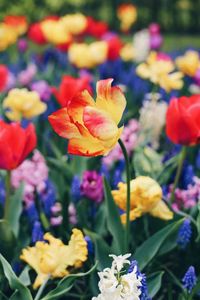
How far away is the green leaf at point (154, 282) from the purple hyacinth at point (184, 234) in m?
0.19

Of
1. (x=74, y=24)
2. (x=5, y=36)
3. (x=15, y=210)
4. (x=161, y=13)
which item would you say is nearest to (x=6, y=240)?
(x=15, y=210)

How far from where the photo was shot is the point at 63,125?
184 cm

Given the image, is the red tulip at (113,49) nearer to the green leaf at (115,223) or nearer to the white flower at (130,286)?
the green leaf at (115,223)

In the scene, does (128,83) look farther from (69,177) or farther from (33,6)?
(33,6)

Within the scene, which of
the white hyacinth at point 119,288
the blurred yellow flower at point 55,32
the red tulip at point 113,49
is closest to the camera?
the white hyacinth at point 119,288

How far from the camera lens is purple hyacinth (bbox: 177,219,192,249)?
86.8 inches

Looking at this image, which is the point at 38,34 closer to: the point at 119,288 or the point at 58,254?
the point at 58,254

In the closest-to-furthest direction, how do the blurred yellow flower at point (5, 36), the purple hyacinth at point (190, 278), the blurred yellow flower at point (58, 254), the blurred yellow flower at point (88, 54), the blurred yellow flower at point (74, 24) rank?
the purple hyacinth at point (190, 278) < the blurred yellow flower at point (58, 254) < the blurred yellow flower at point (88, 54) < the blurred yellow flower at point (5, 36) < the blurred yellow flower at point (74, 24)

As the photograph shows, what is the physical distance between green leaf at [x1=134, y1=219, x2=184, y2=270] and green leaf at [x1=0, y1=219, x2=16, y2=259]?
388 millimetres

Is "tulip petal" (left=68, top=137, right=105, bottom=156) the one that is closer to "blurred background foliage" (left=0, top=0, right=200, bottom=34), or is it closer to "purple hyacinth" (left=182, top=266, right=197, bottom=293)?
"purple hyacinth" (left=182, top=266, right=197, bottom=293)

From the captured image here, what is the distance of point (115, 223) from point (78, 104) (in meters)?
0.58

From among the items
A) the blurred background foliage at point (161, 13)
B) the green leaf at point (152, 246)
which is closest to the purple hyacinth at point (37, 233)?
the green leaf at point (152, 246)

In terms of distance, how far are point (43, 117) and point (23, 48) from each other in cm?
252

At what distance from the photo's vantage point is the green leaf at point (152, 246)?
216cm
